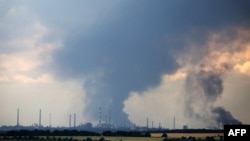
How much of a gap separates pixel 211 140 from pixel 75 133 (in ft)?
182

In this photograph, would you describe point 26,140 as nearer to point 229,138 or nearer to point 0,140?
point 0,140

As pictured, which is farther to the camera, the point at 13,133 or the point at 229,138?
the point at 13,133

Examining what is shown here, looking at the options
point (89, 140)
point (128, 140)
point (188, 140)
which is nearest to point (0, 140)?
point (89, 140)

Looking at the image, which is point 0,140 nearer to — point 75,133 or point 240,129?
point 75,133

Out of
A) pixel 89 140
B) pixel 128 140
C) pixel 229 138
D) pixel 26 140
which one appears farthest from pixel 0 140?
pixel 229 138

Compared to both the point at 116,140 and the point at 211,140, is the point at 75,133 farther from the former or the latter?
the point at 211,140

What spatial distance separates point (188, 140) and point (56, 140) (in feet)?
126

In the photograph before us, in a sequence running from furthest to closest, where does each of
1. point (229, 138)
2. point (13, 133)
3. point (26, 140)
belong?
point (13, 133), point (26, 140), point (229, 138)

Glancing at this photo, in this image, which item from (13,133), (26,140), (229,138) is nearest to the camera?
(229,138)

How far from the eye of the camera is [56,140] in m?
133

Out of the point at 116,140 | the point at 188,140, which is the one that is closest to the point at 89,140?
the point at 116,140

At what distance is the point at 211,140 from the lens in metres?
136

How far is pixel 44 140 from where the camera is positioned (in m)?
131

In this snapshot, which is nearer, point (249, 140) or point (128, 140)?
point (249, 140)
